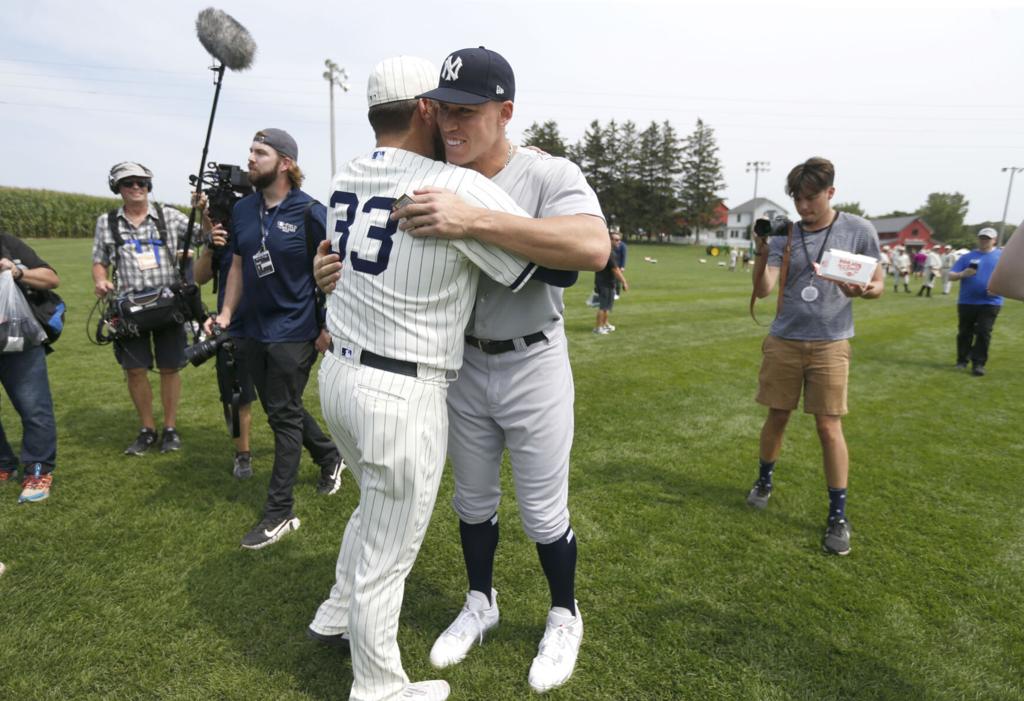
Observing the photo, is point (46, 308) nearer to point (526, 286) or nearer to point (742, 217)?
point (526, 286)

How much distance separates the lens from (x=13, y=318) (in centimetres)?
377

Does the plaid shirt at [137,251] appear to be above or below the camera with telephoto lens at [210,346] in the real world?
above

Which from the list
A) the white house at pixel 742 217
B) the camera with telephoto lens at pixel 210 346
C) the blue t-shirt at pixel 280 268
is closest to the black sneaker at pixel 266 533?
the blue t-shirt at pixel 280 268

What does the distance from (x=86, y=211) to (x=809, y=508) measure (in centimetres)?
4760

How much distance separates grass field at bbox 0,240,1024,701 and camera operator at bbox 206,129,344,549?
49cm

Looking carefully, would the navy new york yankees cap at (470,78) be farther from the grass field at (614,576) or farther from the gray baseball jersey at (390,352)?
the grass field at (614,576)

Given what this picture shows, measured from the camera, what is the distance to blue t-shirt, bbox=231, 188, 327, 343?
359cm

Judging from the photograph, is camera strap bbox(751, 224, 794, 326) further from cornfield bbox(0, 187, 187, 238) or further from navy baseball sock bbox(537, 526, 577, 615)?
cornfield bbox(0, 187, 187, 238)

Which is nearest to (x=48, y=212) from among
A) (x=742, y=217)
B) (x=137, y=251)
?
(x=137, y=251)

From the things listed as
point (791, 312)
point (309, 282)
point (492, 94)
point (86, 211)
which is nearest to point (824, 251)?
point (791, 312)

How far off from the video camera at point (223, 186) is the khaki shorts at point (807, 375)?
3.89m

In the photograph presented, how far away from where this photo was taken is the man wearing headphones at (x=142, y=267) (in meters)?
4.65

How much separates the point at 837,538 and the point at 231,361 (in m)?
4.25

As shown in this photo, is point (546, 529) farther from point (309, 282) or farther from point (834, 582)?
point (309, 282)
